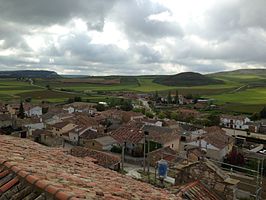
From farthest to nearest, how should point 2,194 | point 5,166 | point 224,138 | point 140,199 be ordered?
point 224,138 → point 140,199 → point 5,166 → point 2,194

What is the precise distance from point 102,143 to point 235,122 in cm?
4101

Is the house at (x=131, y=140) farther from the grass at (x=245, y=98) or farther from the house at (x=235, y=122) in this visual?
the grass at (x=245, y=98)

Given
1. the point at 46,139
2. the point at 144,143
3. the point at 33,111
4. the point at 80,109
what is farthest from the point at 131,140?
the point at 80,109

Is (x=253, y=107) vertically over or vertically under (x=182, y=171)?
under

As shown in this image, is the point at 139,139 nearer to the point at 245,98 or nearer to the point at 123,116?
the point at 123,116

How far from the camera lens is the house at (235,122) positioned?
69000mm

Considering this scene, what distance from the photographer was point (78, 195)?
3438 millimetres

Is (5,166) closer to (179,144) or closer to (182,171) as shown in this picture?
(182,171)

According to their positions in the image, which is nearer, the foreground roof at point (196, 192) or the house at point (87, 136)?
the foreground roof at point (196, 192)

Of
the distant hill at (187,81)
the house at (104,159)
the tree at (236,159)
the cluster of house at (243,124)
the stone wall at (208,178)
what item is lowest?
the cluster of house at (243,124)

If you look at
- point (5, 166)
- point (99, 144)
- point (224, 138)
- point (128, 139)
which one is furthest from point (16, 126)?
point (5, 166)

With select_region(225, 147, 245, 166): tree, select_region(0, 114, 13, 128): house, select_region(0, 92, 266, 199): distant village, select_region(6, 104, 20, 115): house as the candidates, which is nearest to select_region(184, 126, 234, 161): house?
select_region(0, 92, 266, 199): distant village

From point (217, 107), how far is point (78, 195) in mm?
95409

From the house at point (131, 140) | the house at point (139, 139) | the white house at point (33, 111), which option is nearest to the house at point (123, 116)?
the white house at point (33, 111)
